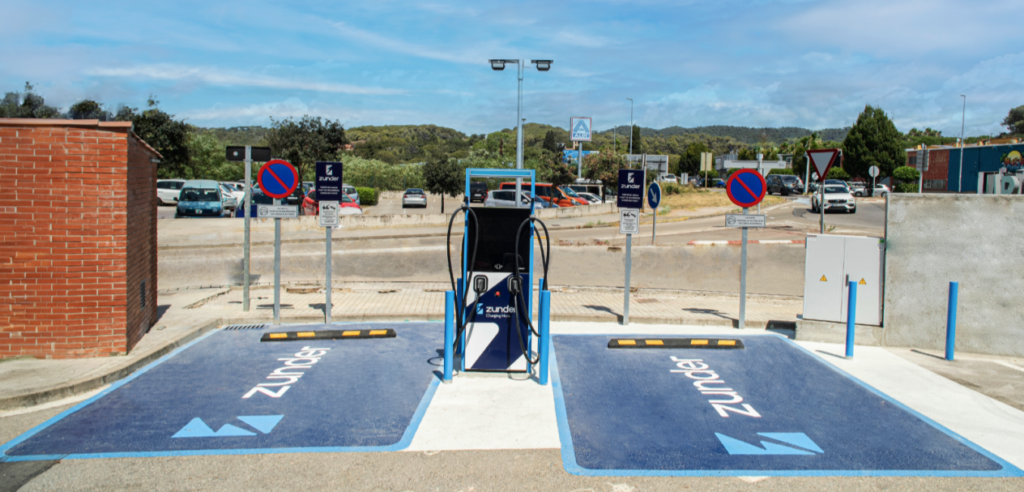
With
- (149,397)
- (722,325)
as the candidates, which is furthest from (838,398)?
(149,397)

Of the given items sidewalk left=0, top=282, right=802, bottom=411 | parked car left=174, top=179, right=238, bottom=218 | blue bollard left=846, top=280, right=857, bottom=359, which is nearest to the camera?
sidewalk left=0, top=282, right=802, bottom=411

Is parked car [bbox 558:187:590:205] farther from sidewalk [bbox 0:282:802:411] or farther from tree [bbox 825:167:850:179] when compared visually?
tree [bbox 825:167:850:179]

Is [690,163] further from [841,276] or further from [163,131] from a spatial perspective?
[841,276]

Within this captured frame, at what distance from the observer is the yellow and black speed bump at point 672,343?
9195 millimetres

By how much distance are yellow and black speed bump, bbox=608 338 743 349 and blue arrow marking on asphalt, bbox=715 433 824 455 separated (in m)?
3.24

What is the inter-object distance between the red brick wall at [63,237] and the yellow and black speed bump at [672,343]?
6.46m

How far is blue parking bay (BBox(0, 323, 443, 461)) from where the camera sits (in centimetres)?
559

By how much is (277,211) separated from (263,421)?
512 cm

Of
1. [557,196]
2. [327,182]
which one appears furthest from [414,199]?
[327,182]

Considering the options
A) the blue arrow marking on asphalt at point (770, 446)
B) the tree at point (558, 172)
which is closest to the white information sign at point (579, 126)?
the tree at point (558, 172)

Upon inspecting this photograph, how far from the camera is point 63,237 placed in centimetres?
783

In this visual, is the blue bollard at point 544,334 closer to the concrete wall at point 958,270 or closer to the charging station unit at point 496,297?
the charging station unit at point 496,297

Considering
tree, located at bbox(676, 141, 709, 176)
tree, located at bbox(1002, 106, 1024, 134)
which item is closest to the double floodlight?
tree, located at bbox(676, 141, 709, 176)

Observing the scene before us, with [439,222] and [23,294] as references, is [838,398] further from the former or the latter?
[439,222]
